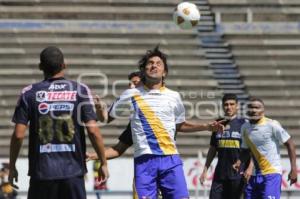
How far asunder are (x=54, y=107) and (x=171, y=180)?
5.78 ft

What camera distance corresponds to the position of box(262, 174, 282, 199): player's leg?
10758mm

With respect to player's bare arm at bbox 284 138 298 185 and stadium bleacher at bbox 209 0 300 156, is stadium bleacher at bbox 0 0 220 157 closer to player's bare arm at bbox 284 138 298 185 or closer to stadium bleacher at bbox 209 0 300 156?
stadium bleacher at bbox 209 0 300 156

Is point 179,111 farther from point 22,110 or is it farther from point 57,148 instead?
point 22,110

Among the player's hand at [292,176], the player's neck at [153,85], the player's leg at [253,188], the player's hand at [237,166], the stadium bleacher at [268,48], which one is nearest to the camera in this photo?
the player's neck at [153,85]

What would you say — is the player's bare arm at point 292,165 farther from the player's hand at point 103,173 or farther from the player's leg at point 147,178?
the player's hand at point 103,173

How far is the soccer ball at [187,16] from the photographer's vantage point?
14906 mm

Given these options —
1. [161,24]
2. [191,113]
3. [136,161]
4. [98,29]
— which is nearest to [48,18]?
[98,29]

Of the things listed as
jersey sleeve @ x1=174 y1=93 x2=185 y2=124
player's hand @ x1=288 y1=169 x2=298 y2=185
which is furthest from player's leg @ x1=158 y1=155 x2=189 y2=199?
player's hand @ x1=288 y1=169 x2=298 y2=185

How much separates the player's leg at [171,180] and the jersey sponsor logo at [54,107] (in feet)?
5.31

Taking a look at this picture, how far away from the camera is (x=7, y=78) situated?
2128 cm

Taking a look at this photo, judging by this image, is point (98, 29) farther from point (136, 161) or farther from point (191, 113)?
point (136, 161)

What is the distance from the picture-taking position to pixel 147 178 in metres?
8.34

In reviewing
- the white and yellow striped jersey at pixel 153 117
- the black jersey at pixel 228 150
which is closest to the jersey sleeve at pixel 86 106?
the white and yellow striped jersey at pixel 153 117

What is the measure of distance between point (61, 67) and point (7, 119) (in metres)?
13.6
